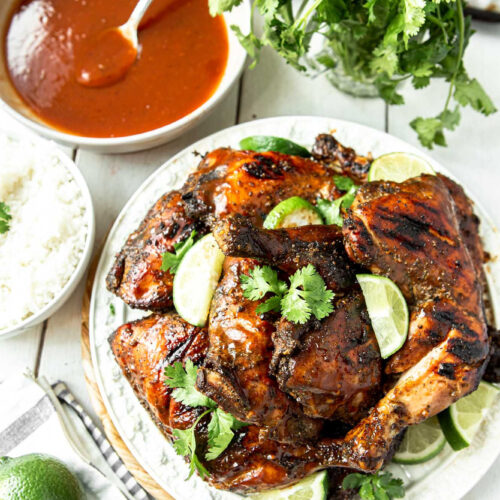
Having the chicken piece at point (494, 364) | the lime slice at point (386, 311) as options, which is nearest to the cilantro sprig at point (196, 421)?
the lime slice at point (386, 311)

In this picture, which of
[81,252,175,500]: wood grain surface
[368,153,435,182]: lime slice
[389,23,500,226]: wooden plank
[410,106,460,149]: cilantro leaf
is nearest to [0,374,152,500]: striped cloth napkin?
[81,252,175,500]: wood grain surface

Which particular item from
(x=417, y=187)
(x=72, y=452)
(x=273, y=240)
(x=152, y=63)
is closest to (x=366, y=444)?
(x=273, y=240)

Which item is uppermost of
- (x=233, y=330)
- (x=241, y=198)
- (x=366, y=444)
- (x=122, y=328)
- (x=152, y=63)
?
(x=152, y=63)

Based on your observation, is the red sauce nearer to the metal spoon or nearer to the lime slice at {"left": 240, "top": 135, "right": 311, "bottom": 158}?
the metal spoon

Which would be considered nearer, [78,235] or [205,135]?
[78,235]

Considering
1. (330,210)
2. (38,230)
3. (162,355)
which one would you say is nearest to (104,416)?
(162,355)

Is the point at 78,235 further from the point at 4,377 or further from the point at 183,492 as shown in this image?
the point at 183,492
